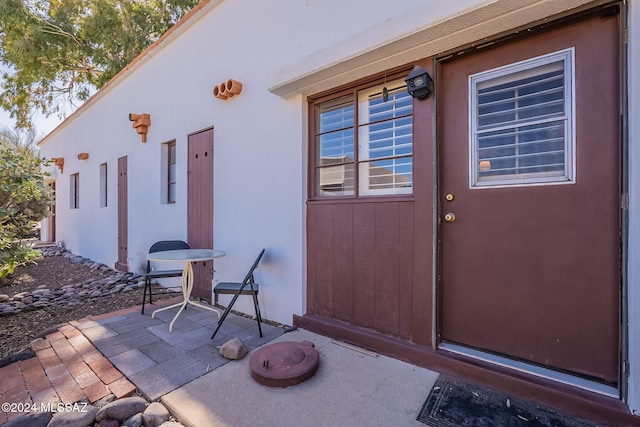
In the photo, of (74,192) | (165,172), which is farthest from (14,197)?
(74,192)

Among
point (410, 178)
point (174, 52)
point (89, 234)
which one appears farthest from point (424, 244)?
point (89, 234)

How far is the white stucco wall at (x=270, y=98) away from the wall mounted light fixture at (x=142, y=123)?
10 cm

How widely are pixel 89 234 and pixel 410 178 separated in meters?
8.58

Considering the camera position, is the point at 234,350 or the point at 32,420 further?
the point at 234,350

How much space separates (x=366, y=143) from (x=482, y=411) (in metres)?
2.17

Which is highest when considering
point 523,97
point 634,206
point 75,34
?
point 75,34

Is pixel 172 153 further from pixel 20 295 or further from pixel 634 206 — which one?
pixel 634 206

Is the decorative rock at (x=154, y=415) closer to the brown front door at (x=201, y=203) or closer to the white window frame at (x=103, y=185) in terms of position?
the brown front door at (x=201, y=203)

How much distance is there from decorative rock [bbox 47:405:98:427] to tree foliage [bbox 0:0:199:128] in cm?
1094

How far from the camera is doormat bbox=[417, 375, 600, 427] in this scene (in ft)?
5.61

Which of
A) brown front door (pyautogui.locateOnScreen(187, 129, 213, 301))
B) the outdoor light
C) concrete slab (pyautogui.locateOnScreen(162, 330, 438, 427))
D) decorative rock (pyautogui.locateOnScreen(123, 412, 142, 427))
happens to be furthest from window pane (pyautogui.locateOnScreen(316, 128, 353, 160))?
decorative rock (pyautogui.locateOnScreen(123, 412, 142, 427))

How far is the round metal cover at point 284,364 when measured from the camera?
207 cm

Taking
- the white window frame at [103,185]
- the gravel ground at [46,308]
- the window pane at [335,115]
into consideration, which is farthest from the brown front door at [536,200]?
the white window frame at [103,185]

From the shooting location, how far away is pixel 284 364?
2.19m
